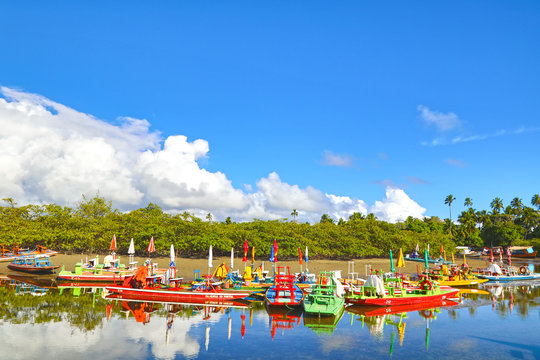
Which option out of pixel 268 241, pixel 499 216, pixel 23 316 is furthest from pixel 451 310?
pixel 499 216

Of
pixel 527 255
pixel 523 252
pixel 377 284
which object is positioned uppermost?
pixel 523 252

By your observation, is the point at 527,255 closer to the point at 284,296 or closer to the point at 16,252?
the point at 284,296

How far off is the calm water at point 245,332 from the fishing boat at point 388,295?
107 centimetres

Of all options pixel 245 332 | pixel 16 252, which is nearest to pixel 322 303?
pixel 245 332

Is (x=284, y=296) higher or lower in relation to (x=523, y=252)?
lower

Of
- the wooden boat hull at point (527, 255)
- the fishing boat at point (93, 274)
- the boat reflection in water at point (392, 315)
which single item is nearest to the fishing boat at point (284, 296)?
the boat reflection in water at point (392, 315)

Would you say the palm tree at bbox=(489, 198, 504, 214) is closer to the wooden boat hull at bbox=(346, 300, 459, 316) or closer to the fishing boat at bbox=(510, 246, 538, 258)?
the fishing boat at bbox=(510, 246, 538, 258)

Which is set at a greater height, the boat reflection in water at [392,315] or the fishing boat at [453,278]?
the fishing boat at [453,278]

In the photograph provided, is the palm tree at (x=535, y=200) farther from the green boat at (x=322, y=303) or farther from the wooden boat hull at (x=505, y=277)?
the green boat at (x=322, y=303)

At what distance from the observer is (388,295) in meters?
37.7

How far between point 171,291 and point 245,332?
14.3m

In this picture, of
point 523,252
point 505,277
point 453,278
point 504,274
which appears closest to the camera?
point 453,278

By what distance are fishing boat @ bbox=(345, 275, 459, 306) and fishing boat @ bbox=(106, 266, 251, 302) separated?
37.1ft

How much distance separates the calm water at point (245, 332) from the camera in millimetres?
23031
